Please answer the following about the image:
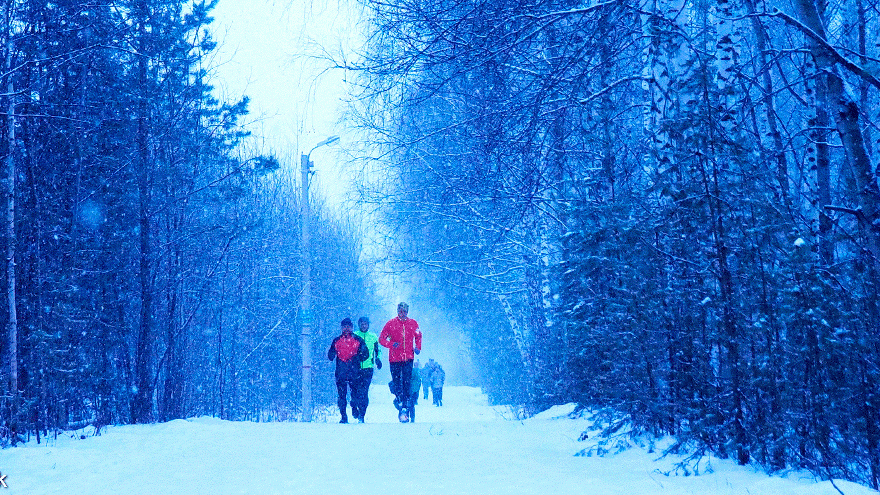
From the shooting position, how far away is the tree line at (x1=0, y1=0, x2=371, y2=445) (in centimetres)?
945

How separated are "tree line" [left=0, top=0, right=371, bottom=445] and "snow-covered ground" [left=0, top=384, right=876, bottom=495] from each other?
5.62 feet

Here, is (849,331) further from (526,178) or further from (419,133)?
(419,133)

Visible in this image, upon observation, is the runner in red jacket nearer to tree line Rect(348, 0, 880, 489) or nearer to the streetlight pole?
tree line Rect(348, 0, 880, 489)

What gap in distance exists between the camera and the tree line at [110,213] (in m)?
9.45

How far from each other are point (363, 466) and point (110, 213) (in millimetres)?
8727

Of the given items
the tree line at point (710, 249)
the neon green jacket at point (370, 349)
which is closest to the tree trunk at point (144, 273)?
the neon green jacket at point (370, 349)

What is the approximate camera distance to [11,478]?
6.45m

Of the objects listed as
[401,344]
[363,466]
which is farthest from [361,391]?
[363,466]

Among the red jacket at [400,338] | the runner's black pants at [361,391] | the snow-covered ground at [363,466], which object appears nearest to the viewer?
the snow-covered ground at [363,466]

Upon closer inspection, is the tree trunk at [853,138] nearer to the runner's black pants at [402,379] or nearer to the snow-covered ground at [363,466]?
the snow-covered ground at [363,466]

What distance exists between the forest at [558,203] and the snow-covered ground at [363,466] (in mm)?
459

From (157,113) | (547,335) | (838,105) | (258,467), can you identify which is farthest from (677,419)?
(157,113)

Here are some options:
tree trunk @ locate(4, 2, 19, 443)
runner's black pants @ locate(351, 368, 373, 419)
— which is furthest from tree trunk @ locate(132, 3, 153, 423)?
tree trunk @ locate(4, 2, 19, 443)

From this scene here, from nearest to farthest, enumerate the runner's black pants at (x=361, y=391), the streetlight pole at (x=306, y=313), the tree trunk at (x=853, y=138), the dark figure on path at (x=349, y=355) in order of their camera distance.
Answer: the tree trunk at (x=853, y=138) → the dark figure on path at (x=349, y=355) → the runner's black pants at (x=361, y=391) → the streetlight pole at (x=306, y=313)
